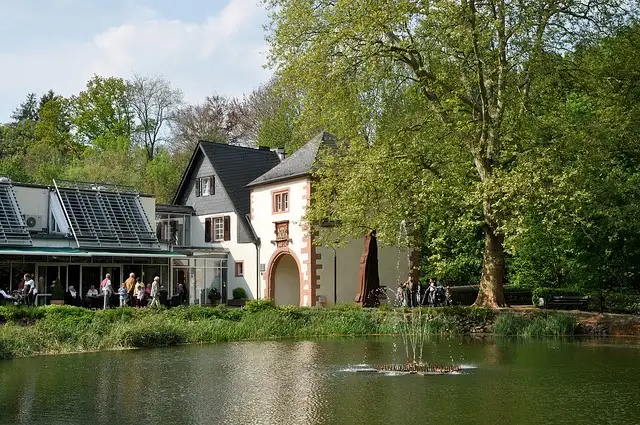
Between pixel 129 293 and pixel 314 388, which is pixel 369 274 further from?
pixel 314 388

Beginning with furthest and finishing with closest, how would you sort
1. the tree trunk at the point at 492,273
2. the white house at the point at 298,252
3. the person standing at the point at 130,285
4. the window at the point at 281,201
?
the window at the point at 281,201
the white house at the point at 298,252
the person standing at the point at 130,285
the tree trunk at the point at 492,273

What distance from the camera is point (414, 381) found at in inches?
548

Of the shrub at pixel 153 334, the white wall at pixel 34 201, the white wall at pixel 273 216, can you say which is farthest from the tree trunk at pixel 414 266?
the white wall at pixel 34 201

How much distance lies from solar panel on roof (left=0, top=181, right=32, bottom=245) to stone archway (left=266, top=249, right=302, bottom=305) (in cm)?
1181

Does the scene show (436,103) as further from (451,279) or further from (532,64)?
(451,279)

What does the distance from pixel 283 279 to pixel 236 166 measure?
7146mm

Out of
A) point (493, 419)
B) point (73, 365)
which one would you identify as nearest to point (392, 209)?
point (73, 365)

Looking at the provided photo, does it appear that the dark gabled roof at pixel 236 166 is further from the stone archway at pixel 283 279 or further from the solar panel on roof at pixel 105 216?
the solar panel on roof at pixel 105 216

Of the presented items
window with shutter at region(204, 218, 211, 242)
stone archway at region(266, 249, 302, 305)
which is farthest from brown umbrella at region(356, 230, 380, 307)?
window with shutter at region(204, 218, 211, 242)

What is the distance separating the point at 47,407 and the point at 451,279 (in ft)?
96.8

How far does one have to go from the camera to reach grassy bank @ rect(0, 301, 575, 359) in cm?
1983

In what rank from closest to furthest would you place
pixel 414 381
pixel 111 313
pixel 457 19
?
1. pixel 414 381
2. pixel 111 313
3. pixel 457 19

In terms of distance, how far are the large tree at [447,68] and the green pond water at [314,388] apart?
7.96 m

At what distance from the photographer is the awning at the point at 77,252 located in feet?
98.6
